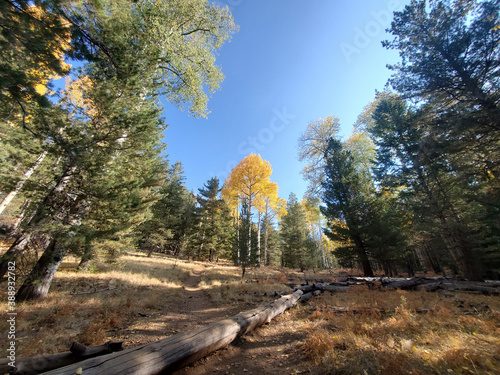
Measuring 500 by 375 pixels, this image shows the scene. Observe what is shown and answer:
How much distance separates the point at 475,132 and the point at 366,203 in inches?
280

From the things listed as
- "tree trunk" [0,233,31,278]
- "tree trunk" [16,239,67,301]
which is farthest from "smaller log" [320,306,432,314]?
"tree trunk" [0,233,31,278]

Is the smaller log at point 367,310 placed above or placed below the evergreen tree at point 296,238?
below

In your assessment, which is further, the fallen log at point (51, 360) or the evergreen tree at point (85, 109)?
the evergreen tree at point (85, 109)

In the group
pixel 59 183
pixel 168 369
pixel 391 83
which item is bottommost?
pixel 168 369

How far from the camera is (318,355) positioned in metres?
3.24

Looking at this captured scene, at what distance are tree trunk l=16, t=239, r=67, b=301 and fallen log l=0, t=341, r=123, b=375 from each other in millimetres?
4867

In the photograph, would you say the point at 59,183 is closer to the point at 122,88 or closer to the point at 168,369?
the point at 122,88

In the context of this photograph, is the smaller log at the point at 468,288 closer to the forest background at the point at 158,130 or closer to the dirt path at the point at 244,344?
the forest background at the point at 158,130

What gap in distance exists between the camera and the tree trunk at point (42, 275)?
5.61 m

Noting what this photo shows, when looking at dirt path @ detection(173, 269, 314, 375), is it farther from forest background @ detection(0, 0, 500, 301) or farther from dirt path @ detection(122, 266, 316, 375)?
forest background @ detection(0, 0, 500, 301)

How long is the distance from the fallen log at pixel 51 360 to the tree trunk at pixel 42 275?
16.0 ft

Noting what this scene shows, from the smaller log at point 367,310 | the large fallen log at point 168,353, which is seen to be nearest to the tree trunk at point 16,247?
the large fallen log at point 168,353

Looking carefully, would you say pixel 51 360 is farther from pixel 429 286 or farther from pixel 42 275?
pixel 429 286

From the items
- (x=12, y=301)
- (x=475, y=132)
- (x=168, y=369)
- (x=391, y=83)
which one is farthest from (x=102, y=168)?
(x=475, y=132)
